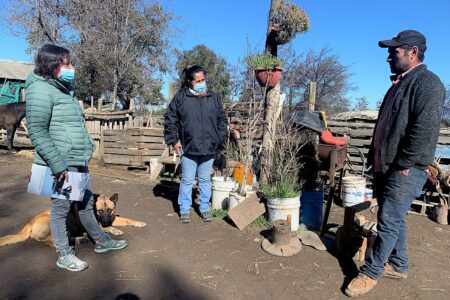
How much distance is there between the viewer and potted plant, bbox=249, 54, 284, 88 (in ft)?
17.5

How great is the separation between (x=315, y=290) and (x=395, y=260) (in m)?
0.82

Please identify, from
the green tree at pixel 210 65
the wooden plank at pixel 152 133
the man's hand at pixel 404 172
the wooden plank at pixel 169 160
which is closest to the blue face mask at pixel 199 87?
the man's hand at pixel 404 172

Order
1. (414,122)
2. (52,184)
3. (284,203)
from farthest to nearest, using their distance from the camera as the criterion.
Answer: (284,203) < (52,184) < (414,122)

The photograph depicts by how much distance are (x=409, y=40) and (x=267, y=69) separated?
2.62 meters

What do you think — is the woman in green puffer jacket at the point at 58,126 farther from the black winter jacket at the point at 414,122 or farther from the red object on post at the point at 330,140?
the red object on post at the point at 330,140

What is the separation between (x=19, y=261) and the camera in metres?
3.55

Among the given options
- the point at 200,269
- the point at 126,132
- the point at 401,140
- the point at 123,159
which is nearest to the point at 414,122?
the point at 401,140

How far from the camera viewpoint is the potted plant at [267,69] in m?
5.33

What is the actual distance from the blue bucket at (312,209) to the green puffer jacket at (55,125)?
2.85m

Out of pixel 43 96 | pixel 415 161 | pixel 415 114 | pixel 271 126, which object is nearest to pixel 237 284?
pixel 415 161

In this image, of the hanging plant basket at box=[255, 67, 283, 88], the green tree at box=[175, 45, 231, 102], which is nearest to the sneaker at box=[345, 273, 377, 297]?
the hanging plant basket at box=[255, 67, 283, 88]

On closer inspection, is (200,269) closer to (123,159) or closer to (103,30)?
(123,159)

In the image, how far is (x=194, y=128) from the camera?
15.5 ft

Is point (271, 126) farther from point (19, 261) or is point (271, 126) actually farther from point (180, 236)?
point (19, 261)
